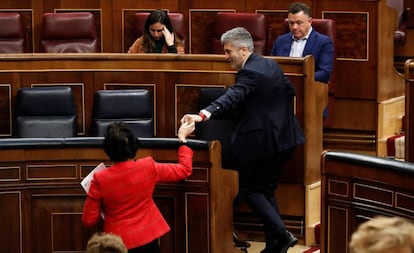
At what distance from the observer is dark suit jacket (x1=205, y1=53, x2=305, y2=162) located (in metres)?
5.03

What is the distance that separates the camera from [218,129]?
214 inches

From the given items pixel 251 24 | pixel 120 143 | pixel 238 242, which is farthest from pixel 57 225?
pixel 251 24

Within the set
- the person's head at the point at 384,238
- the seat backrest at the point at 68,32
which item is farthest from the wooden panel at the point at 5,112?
the person's head at the point at 384,238

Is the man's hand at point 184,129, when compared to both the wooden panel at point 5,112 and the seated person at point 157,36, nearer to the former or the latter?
the wooden panel at point 5,112

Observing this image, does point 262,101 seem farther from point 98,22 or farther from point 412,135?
point 98,22

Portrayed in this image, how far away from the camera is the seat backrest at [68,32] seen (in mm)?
6996

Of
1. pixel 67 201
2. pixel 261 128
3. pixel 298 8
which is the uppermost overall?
pixel 298 8

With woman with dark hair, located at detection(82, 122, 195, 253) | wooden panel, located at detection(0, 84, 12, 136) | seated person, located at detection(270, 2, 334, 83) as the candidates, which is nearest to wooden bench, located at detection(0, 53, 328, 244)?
wooden panel, located at detection(0, 84, 12, 136)

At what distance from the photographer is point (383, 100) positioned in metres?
6.55

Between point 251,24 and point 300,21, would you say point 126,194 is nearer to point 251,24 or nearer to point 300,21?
point 300,21

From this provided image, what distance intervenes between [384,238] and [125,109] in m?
3.47

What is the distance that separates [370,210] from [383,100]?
2339 mm

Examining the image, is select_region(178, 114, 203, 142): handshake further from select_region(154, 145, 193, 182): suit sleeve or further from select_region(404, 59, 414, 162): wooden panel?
select_region(404, 59, 414, 162): wooden panel

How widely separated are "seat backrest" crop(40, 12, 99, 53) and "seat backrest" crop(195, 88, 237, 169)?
5.55ft
